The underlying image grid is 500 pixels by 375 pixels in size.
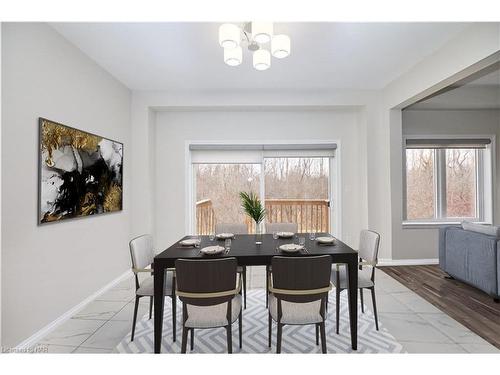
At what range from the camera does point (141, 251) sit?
2.44 meters

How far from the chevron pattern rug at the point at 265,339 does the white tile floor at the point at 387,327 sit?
4.9 inches

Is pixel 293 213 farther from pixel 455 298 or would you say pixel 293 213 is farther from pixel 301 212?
pixel 455 298

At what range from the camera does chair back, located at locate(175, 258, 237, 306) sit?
67.1 inches

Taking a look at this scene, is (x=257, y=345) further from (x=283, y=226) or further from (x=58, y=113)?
(x=58, y=113)

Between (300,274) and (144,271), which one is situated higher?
(300,274)

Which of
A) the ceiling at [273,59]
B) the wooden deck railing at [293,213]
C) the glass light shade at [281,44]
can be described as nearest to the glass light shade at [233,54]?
the glass light shade at [281,44]

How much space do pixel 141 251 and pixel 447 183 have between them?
16.5ft

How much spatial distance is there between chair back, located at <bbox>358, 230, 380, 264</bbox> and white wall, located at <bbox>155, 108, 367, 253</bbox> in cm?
182

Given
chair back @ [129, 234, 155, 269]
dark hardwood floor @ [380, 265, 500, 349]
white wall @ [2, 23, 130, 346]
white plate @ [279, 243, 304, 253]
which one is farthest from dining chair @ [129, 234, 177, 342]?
dark hardwood floor @ [380, 265, 500, 349]

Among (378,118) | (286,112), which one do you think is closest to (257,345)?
(286,112)

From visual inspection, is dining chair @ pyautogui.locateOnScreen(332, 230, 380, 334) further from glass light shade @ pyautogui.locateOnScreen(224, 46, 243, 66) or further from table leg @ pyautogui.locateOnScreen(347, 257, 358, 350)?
glass light shade @ pyautogui.locateOnScreen(224, 46, 243, 66)

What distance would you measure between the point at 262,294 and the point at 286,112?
275cm

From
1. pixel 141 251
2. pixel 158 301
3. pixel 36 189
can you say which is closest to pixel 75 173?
pixel 36 189

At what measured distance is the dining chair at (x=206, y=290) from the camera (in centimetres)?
171
